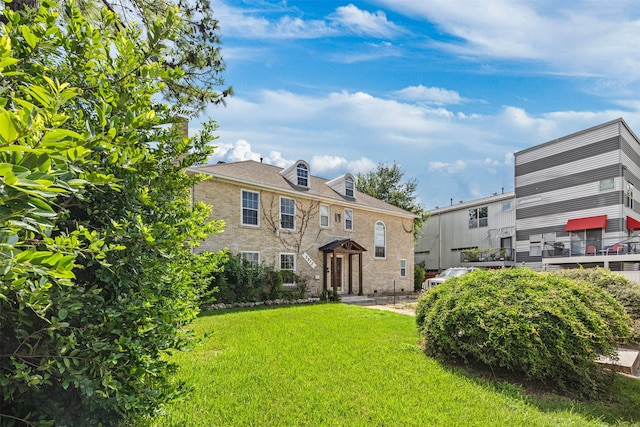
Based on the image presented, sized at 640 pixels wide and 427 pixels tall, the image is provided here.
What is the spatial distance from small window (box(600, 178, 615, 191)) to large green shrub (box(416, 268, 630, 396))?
2085 centimetres

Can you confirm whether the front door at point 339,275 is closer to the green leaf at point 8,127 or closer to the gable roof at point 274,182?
the gable roof at point 274,182

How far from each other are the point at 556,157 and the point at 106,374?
1166 inches

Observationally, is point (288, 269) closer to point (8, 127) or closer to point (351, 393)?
point (351, 393)

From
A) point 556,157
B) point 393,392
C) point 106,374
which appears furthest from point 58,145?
point 556,157

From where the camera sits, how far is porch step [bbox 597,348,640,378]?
579cm

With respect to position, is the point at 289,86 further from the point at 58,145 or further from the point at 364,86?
the point at 58,145

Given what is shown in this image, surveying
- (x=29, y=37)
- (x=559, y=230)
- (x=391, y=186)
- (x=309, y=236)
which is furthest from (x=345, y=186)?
(x=29, y=37)

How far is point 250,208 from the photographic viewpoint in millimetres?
16266

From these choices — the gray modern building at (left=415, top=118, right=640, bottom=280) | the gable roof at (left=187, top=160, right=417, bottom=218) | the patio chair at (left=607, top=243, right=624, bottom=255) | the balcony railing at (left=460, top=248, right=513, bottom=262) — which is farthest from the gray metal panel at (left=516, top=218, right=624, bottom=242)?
the gable roof at (left=187, top=160, right=417, bottom=218)

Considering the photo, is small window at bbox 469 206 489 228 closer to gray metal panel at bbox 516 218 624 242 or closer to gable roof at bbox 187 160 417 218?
gray metal panel at bbox 516 218 624 242

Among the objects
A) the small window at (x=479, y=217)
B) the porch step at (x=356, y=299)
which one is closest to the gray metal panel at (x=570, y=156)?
the small window at (x=479, y=217)

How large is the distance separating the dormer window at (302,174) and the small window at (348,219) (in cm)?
321

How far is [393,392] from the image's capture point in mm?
4355

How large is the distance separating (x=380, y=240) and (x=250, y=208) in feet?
33.3
